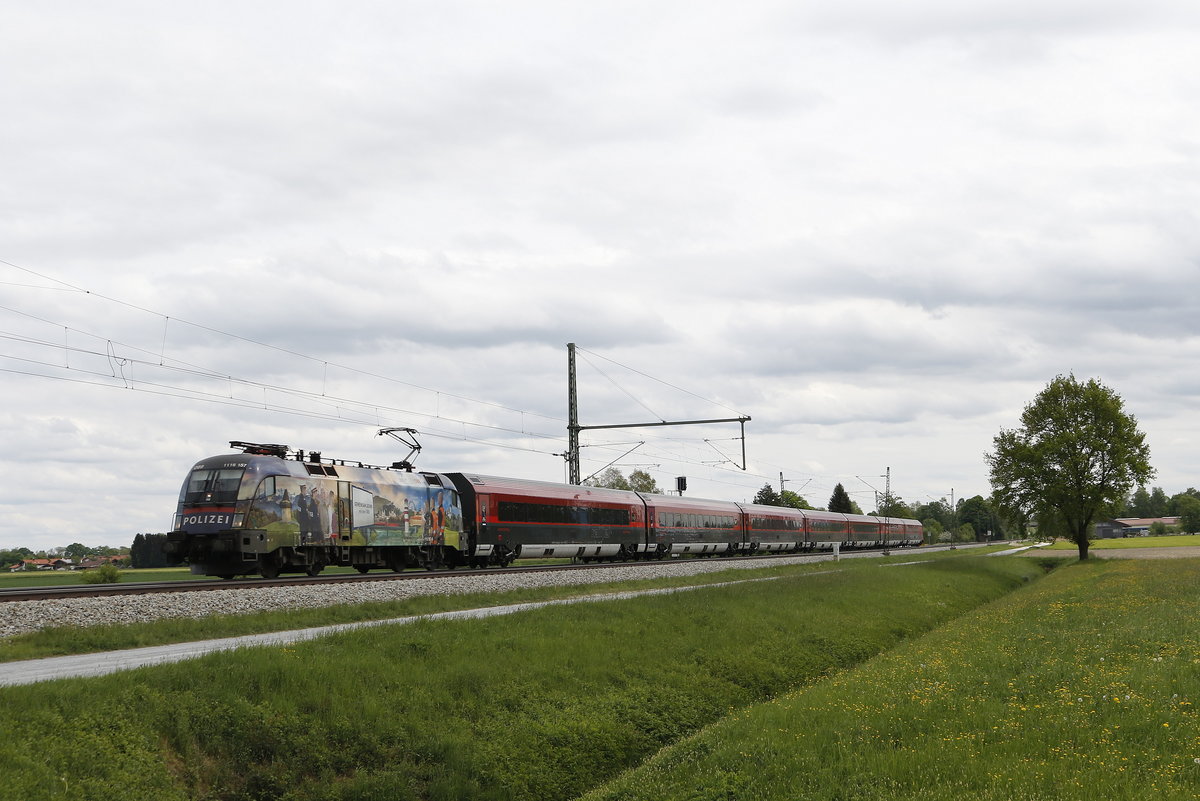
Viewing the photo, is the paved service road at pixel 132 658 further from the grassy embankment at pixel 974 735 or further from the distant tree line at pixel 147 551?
the distant tree line at pixel 147 551

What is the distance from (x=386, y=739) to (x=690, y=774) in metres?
4.58

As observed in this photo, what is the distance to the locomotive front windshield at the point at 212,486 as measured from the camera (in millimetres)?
30938

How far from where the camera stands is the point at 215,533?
30.9 meters

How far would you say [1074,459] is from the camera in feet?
238

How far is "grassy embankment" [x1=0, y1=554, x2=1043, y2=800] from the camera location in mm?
12164

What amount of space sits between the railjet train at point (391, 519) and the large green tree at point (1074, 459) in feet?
80.8

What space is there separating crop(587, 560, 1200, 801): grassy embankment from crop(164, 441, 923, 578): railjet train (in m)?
19.1

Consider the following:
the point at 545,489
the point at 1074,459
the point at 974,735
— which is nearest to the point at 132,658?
the point at 974,735

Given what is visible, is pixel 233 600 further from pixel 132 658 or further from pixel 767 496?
pixel 767 496

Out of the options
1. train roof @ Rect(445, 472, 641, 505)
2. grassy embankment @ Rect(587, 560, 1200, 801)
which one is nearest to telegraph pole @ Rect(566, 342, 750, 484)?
train roof @ Rect(445, 472, 641, 505)

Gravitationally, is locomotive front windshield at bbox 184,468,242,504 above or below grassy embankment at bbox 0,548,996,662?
above

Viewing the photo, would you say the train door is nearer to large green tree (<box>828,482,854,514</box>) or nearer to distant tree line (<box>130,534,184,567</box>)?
distant tree line (<box>130,534,184,567</box>)

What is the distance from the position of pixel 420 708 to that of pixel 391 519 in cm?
2295

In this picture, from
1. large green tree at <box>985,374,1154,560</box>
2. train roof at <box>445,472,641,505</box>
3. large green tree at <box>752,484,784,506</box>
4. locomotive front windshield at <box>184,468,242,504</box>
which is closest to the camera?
locomotive front windshield at <box>184,468,242,504</box>
